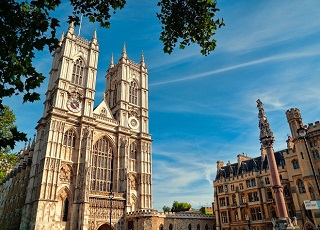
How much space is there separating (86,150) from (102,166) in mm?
4280

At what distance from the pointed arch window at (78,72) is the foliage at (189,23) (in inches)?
1308

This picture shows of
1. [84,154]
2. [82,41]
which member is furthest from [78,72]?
[84,154]

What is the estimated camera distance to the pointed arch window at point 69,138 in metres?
35.6

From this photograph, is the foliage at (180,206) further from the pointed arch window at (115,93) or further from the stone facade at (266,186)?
the pointed arch window at (115,93)

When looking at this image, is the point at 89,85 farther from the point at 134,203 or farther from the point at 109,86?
the point at 134,203

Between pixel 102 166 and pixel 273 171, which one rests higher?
pixel 102 166

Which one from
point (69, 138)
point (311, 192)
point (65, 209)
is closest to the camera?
point (311, 192)

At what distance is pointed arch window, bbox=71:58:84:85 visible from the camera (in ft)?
134

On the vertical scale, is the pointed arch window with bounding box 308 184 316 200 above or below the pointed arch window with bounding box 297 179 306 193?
below

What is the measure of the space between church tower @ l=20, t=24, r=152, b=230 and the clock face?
0.49ft

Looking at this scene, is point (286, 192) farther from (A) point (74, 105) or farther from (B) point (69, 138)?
(A) point (74, 105)

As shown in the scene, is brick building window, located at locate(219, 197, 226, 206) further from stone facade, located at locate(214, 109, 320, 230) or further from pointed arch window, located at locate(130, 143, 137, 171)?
pointed arch window, located at locate(130, 143, 137, 171)

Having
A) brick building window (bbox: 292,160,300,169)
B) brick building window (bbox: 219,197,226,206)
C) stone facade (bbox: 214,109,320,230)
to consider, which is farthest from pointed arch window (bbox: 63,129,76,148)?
brick building window (bbox: 292,160,300,169)

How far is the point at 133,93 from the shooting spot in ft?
158
